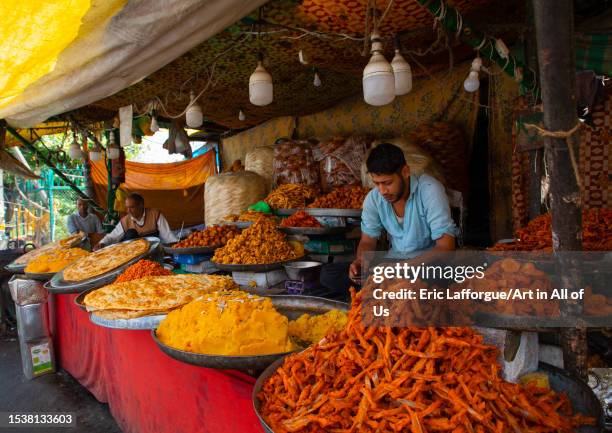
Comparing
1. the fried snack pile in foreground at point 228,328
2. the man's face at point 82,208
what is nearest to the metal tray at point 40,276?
the fried snack pile in foreground at point 228,328

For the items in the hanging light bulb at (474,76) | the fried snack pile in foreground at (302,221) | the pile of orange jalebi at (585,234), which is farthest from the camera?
the fried snack pile in foreground at (302,221)

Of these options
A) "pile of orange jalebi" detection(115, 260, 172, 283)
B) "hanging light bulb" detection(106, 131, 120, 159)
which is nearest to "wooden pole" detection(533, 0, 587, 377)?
"pile of orange jalebi" detection(115, 260, 172, 283)

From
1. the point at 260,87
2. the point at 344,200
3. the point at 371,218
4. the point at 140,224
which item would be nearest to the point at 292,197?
the point at 344,200

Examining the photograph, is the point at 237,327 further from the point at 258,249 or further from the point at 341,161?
the point at 341,161

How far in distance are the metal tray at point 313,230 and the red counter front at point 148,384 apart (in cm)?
151

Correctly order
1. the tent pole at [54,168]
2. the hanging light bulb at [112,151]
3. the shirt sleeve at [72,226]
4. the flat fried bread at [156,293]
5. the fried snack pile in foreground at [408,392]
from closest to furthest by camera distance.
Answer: the fried snack pile in foreground at [408,392] < the flat fried bread at [156,293] < the hanging light bulb at [112,151] < the tent pole at [54,168] < the shirt sleeve at [72,226]

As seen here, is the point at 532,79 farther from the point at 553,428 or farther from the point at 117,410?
the point at 117,410

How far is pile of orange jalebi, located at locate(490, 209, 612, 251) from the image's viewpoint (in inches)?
87.1

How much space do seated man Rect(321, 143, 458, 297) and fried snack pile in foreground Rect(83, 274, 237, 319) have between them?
0.80 metres

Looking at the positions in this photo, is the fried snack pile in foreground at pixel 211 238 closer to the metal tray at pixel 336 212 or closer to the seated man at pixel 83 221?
the metal tray at pixel 336 212

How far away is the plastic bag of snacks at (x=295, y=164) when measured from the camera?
A: 19.2 ft

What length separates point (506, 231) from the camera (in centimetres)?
477

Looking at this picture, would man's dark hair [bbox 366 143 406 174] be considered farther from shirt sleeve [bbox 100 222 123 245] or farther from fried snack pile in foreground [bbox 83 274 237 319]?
shirt sleeve [bbox 100 222 123 245]

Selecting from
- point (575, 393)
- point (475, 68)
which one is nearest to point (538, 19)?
point (575, 393)
